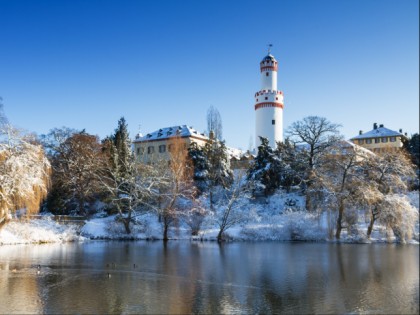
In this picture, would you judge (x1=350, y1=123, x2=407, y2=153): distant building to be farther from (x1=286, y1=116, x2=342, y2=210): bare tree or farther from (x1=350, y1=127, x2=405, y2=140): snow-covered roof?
(x1=286, y1=116, x2=342, y2=210): bare tree

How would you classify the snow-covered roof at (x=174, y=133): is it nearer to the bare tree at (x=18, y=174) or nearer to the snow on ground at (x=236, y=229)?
the snow on ground at (x=236, y=229)

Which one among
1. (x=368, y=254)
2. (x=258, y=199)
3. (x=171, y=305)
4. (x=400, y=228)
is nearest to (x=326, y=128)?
(x=258, y=199)

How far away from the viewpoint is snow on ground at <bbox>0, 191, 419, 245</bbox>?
45906 mm

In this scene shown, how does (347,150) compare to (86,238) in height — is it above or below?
above

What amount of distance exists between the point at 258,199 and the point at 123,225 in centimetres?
1884

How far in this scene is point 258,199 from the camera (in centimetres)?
5962

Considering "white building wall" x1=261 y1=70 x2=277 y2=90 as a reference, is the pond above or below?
below

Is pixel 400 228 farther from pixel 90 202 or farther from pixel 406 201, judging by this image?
pixel 90 202

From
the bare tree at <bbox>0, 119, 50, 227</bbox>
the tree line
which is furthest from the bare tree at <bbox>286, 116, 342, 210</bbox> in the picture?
the bare tree at <bbox>0, 119, 50, 227</bbox>

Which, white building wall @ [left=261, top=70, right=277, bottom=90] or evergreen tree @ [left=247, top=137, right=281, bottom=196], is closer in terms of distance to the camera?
evergreen tree @ [left=247, top=137, right=281, bottom=196]

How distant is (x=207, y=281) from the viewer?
976 inches

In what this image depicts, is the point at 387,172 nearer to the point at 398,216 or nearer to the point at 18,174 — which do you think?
the point at 398,216

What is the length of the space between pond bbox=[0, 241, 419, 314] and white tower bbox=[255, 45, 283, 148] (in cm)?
4338

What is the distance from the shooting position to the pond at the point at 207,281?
19156mm
